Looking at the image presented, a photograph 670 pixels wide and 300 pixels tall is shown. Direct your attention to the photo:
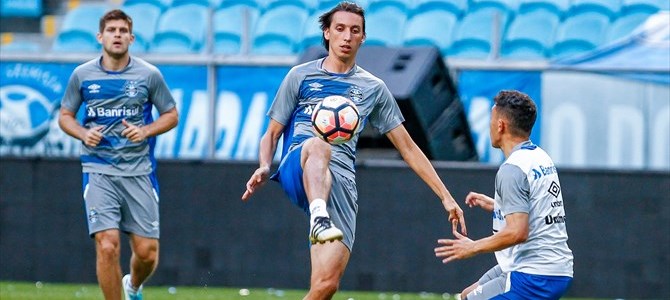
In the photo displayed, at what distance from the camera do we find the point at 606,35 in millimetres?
15516

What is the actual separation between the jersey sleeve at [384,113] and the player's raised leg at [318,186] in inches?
23.8

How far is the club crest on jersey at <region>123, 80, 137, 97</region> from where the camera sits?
32.3ft

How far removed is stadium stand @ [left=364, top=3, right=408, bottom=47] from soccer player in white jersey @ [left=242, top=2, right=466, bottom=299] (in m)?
7.75

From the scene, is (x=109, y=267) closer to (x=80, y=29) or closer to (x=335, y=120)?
(x=335, y=120)

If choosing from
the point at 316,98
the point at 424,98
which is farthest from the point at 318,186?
the point at 424,98

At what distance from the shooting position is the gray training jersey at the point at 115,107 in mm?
9766

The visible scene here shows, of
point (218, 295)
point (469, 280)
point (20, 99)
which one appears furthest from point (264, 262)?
point (20, 99)

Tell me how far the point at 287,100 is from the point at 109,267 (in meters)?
2.16

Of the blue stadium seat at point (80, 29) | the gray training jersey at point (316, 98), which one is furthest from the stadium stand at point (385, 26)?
the gray training jersey at point (316, 98)

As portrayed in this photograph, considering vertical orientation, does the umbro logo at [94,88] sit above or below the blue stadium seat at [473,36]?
below

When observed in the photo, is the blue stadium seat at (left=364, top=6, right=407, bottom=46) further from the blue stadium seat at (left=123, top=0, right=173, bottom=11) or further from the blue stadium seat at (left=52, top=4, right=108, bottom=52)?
the blue stadium seat at (left=52, top=4, right=108, bottom=52)

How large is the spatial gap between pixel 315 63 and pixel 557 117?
498 centimetres

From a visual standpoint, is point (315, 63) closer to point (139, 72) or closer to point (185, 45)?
point (139, 72)

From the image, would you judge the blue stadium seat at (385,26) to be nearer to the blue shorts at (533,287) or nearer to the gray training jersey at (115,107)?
the gray training jersey at (115,107)
